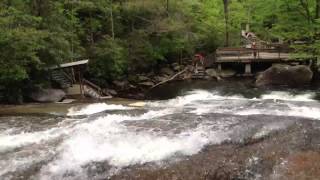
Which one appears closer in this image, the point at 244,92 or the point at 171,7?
the point at 244,92

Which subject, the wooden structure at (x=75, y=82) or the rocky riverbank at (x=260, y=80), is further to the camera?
the rocky riverbank at (x=260, y=80)

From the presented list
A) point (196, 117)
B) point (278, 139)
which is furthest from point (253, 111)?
point (278, 139)

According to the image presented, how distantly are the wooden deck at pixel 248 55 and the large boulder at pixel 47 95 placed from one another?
→ 17047 millimetres

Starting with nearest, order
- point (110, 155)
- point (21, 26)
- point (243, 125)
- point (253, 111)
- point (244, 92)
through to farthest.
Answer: point (110, 155) < point (243, 125) < point (253, 111) < point (21, 26) < point (244, 92)

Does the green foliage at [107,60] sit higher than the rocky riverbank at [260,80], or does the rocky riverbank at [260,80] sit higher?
the green foliage at [107,60]

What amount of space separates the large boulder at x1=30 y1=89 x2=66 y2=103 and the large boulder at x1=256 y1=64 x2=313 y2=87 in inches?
596

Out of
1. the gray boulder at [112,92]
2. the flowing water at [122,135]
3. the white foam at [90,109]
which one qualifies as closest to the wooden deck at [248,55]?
the gray boulder at [112,92]

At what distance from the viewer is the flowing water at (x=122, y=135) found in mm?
10906

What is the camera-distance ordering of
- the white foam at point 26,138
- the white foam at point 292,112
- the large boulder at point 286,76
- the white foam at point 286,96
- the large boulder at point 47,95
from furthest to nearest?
the large boulder at point 286,76
the white foam at point 286,96
the large boulder at point 47,95
the white foam at point 292,112
the white foam at point 26,138

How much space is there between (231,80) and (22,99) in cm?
1804

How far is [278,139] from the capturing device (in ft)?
39.4

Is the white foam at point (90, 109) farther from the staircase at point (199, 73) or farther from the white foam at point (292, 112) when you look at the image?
the staircase at point (199, 73)

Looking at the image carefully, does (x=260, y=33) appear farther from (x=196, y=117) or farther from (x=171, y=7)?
(x=196, y=117)

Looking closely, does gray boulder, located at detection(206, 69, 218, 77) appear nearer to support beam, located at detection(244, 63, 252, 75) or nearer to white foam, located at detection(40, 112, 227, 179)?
support beam, located at detection(244, 63, 252, 75)
